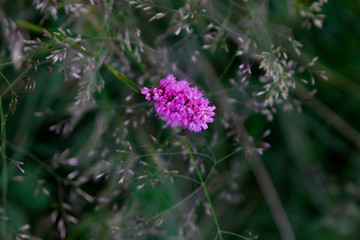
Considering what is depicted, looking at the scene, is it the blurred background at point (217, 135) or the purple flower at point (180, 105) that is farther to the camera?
the blurred background at point (217, 135)

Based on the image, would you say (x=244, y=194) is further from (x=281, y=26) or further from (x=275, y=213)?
(x=281, y=26)

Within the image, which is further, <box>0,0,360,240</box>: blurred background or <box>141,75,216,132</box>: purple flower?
<box>0,0,360,240</box>: blurred background

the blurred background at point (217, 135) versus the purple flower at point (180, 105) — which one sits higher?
the purple flower at point (180, 105)

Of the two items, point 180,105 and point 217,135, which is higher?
point 180,105

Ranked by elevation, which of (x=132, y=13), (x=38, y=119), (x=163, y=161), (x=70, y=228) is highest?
(x=132, y=13)

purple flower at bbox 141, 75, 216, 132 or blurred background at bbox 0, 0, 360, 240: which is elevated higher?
purple flower at bbox 141, 75, 216, 132

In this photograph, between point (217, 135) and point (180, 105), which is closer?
point (180, 105)

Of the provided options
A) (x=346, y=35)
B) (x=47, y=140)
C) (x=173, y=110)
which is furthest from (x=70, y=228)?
(x=346, y=35)

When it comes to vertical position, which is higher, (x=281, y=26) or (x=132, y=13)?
(x=281, y=26)
